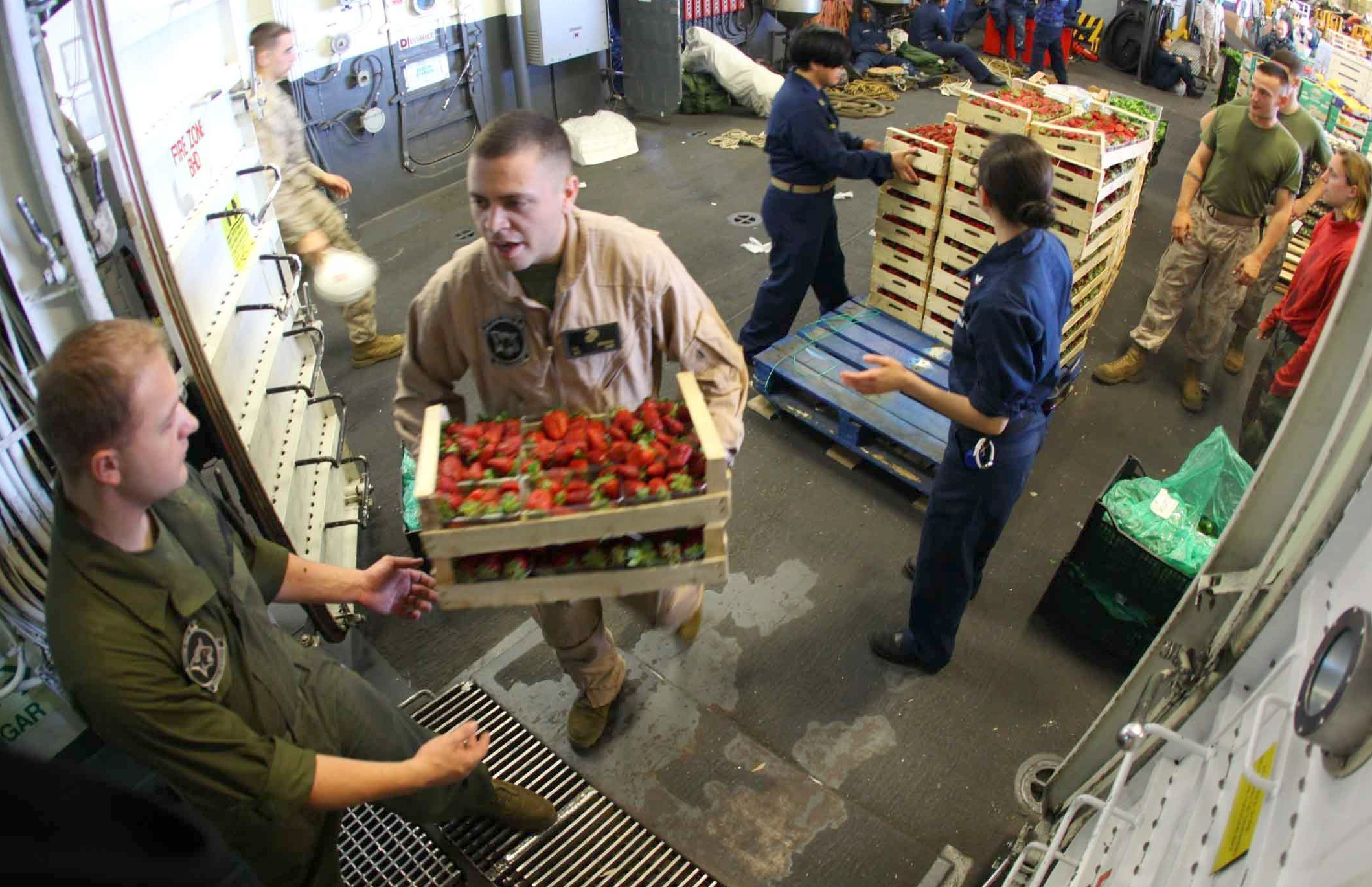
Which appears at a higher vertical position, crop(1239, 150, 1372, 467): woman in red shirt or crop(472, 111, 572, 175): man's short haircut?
crop(472, 111, 572, 175): man's short haircut

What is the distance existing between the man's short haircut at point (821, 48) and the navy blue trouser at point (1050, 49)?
6.84 metres

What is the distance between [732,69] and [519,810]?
8.76 meters

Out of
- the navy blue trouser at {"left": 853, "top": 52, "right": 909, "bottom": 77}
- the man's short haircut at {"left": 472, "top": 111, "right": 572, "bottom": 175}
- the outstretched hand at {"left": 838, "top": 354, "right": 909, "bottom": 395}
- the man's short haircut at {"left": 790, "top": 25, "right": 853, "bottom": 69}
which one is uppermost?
the man's short haircut at {"left": 472, "top": 111, "right": 572, "bottom": 175}

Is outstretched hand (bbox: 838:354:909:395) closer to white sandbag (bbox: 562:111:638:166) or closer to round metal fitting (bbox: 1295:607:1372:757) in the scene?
round metal fitting (bbox: 1295:607:1372:757)

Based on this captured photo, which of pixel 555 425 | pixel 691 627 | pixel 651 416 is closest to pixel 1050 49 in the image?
pixel 691 627

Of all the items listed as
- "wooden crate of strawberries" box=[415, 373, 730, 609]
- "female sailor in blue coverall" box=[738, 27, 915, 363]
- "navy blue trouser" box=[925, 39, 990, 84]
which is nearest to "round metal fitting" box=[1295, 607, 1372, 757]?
"wooden crate of strawberries" box=[415, 373, 730, 609]

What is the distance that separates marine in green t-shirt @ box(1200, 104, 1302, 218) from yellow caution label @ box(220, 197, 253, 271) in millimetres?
5049

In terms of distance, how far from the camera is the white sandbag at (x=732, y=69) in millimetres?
9430

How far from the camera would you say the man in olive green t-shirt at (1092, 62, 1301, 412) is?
4.62m

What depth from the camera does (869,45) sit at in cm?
1102

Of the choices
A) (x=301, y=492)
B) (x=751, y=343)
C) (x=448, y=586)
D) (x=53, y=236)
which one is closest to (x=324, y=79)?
(x=751, y=343)

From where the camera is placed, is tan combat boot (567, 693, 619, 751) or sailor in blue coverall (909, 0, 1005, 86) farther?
sailor in blue coverall (909, 0, 1005, 86)

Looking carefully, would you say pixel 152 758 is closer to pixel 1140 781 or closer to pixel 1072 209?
pixel 1140 781

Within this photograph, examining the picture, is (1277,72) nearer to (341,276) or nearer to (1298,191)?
(1298,191)
